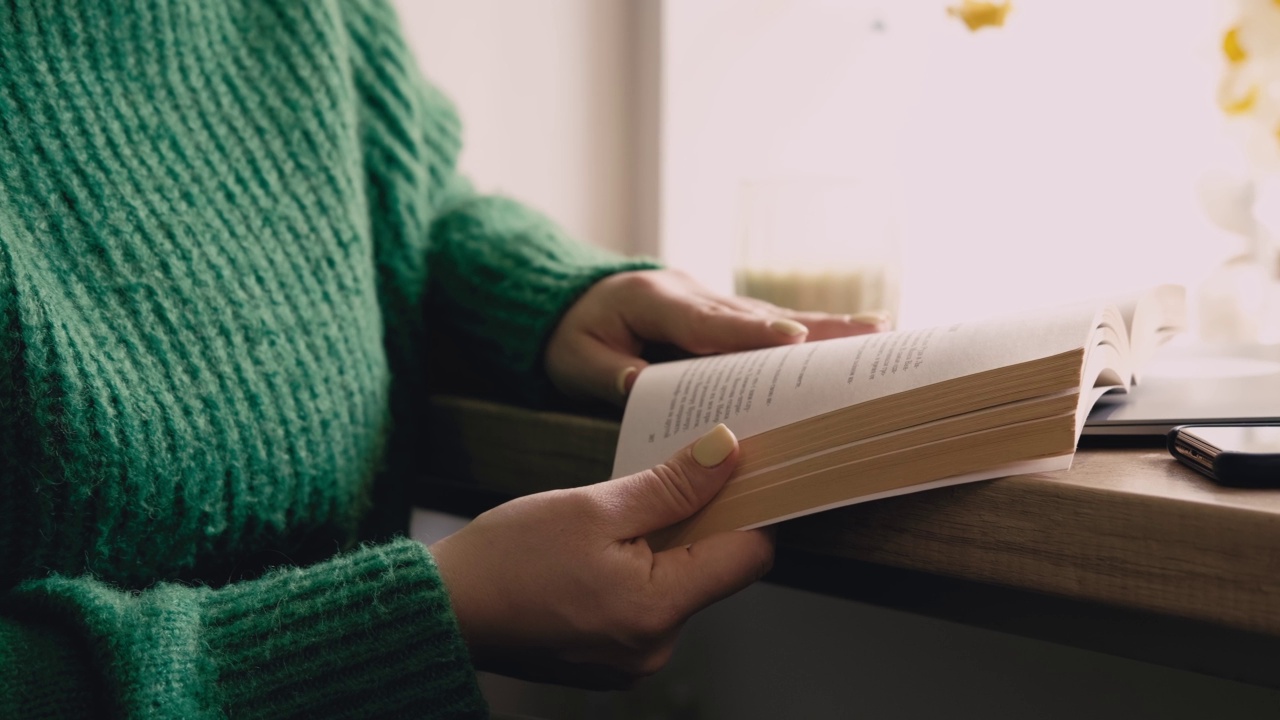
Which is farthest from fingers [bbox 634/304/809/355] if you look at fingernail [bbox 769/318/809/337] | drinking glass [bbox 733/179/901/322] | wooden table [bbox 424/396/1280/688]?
drinking glass [bbox 733/179/901/322]

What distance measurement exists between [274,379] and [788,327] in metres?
0.30

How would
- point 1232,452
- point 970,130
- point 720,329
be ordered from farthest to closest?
point 970,130, point 720,329, point 1232,452

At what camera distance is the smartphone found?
0.36 meters

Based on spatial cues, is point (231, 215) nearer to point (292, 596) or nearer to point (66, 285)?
point (66, 285)

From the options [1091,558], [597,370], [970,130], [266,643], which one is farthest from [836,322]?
[970,130]

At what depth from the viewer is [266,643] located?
0.44m

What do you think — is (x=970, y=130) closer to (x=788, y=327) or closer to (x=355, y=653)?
(x=788, y=327)

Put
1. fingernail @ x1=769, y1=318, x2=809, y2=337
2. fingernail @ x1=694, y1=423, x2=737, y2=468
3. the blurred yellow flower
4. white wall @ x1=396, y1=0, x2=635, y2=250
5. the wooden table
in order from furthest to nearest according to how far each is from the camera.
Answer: white wall @ x1=396, y1=0, x2=635, y2=250 < the blurred yellow flower < fingernail @ x1=769, y1=318, x2=809, y2=337 < fingernail @ x1=694, y1=423, x2=737, y2=468 < the wooden table

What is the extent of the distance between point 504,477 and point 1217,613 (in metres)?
0.41

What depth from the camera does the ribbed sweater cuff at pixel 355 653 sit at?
44 centimetres

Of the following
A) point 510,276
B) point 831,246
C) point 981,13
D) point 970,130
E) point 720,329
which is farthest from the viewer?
point 970,130

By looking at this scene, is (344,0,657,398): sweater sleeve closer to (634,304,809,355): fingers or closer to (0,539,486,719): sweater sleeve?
(634,304,809,355): fingers

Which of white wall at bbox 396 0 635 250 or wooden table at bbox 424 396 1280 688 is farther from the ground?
white wall at bbox 396 0 635 250

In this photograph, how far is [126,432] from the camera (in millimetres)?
480
